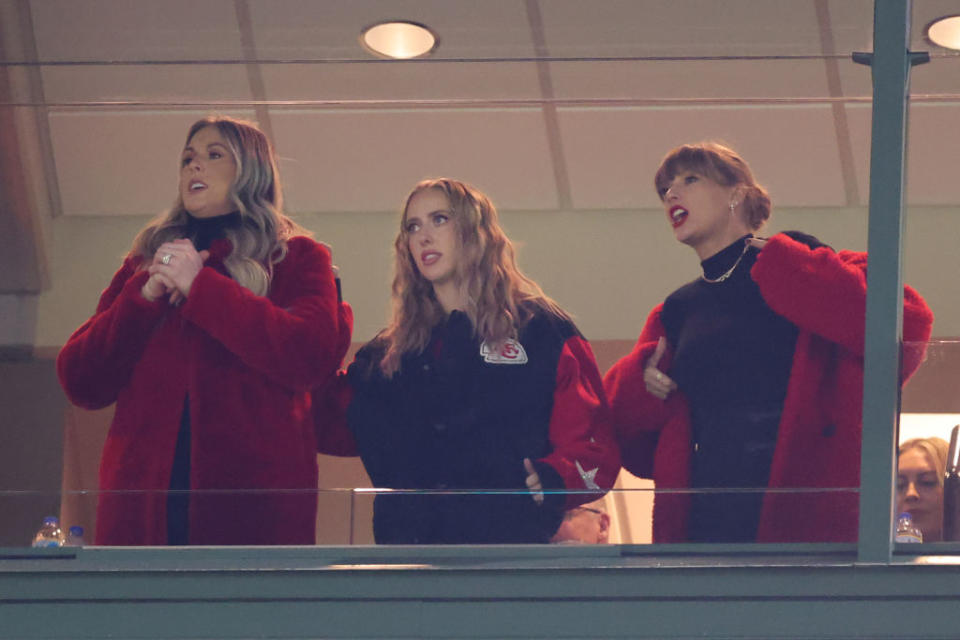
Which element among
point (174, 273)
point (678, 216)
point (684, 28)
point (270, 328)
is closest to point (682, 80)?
point (684, 28)

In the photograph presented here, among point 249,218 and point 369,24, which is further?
point 369,24

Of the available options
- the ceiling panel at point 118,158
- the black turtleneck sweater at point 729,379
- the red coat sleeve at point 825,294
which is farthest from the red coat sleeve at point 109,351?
the red coat sleeve at point 825,294

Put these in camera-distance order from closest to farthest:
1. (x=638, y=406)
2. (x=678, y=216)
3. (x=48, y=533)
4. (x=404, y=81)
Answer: (x=48, y=533) < (x=638, y=406) < (x=678, y=216) < (x=404, y=81)

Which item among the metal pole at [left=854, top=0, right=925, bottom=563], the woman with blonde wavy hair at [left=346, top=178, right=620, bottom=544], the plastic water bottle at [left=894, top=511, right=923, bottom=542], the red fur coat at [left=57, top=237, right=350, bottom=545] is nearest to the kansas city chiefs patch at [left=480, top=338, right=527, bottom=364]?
the woman with blonde wavy hair at [left=346, top=178, right=620, bottom=544]

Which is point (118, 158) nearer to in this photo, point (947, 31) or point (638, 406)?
point (638, 406)

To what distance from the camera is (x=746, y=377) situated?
3.25m

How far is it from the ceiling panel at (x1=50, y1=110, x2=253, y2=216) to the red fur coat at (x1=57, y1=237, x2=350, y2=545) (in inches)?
8.1

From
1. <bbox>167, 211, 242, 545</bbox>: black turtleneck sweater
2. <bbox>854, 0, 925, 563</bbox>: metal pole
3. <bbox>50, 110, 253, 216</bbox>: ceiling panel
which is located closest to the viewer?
<bbox>854, 0, 925, 563</bbox>: metal pole

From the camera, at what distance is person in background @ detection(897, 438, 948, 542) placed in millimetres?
2971

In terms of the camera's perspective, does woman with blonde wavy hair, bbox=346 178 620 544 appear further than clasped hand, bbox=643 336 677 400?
No

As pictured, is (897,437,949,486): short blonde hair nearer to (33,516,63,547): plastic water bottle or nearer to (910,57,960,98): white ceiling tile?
(910,57,960,98): white ceiling tile

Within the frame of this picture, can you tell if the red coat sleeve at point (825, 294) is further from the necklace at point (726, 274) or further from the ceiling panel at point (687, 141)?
the ceiling panel at point (687, 141)

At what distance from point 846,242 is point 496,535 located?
1.03 m

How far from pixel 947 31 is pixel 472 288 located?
1.19 m
